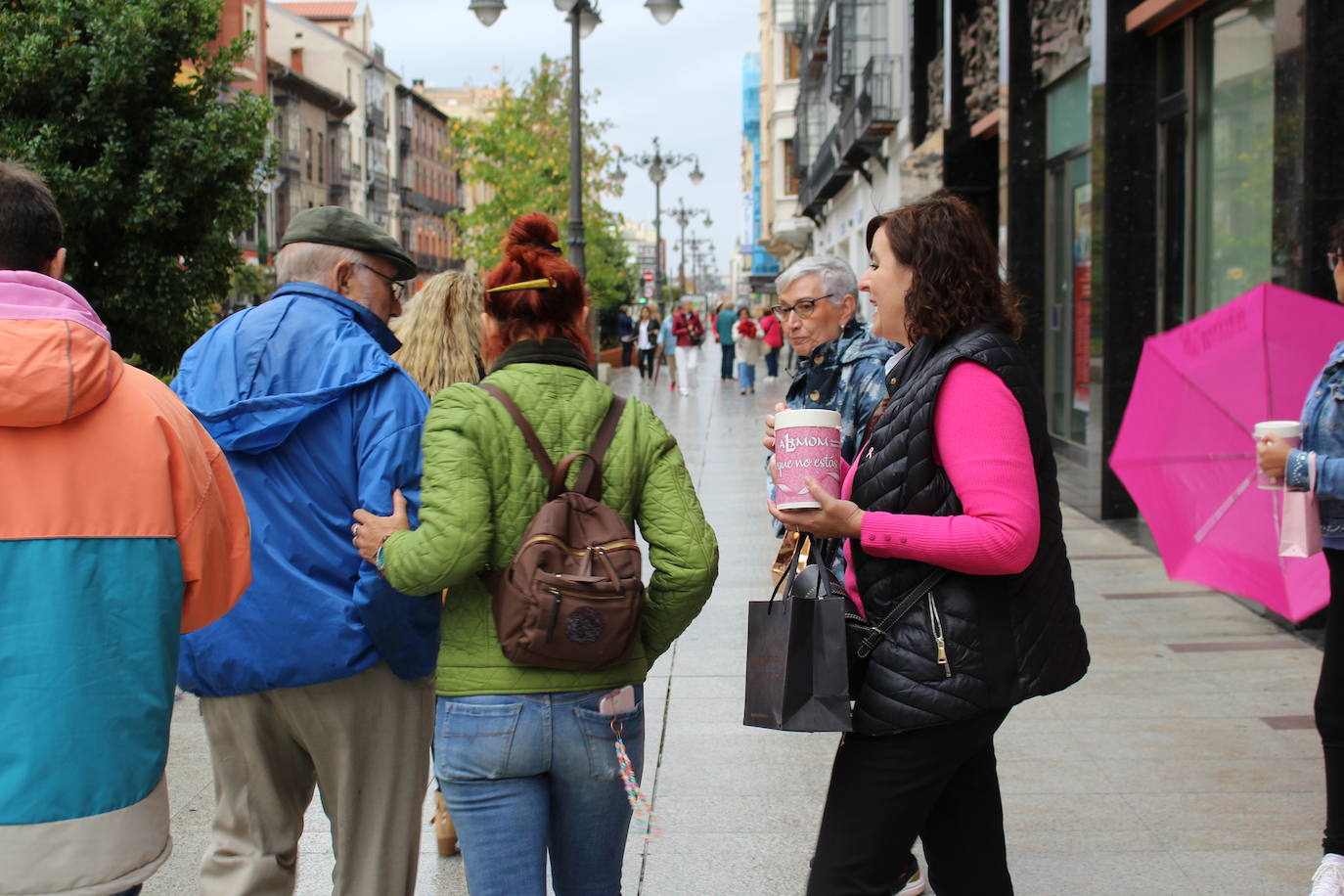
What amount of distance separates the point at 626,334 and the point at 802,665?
35323mm

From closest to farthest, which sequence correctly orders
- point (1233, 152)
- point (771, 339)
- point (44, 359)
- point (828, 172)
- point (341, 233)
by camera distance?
1. point (44, 359)
2. point (341, 233)
3. point (1233, 152)
4. point (771, 339)
5. point (828, 172)

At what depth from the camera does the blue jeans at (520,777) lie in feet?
8.91

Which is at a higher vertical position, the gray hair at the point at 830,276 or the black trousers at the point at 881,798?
the gray hair at the point at 830,276

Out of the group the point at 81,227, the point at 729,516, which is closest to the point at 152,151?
the point at 81,227

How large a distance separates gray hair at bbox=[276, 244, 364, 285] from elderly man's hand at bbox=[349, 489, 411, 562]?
68 centimetres

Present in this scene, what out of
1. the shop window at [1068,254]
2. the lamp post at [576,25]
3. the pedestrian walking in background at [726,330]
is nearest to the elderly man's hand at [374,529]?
the shop window at [1068,254]

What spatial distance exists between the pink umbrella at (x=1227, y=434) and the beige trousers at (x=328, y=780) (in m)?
2.84

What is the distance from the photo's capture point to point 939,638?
8.74ft

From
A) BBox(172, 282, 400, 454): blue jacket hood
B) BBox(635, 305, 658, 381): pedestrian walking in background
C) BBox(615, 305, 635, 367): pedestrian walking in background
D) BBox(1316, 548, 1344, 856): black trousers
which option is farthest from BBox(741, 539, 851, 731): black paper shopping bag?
BBox(615, 305, 635, 367): pedestrian walking in background

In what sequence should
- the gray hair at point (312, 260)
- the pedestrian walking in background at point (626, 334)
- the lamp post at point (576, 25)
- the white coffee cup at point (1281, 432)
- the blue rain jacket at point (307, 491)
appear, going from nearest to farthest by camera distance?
1. the blue rain jacket at point (307, 491)
2. the gray hair at point (312, 260)
3. the white coffee cup at point (1281, 432)
4. the lamp post at point (576, 25)
5. the pedestrian walking in background at point (626, 334)

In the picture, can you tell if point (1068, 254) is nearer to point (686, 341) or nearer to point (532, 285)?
point (532, 285)

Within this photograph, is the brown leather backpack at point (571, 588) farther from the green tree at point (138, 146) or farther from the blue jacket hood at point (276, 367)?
the green tree at point (138, 146)

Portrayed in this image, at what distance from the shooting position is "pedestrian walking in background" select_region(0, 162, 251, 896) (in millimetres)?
2092

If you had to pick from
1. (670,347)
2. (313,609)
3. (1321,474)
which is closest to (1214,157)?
(1321,474)
